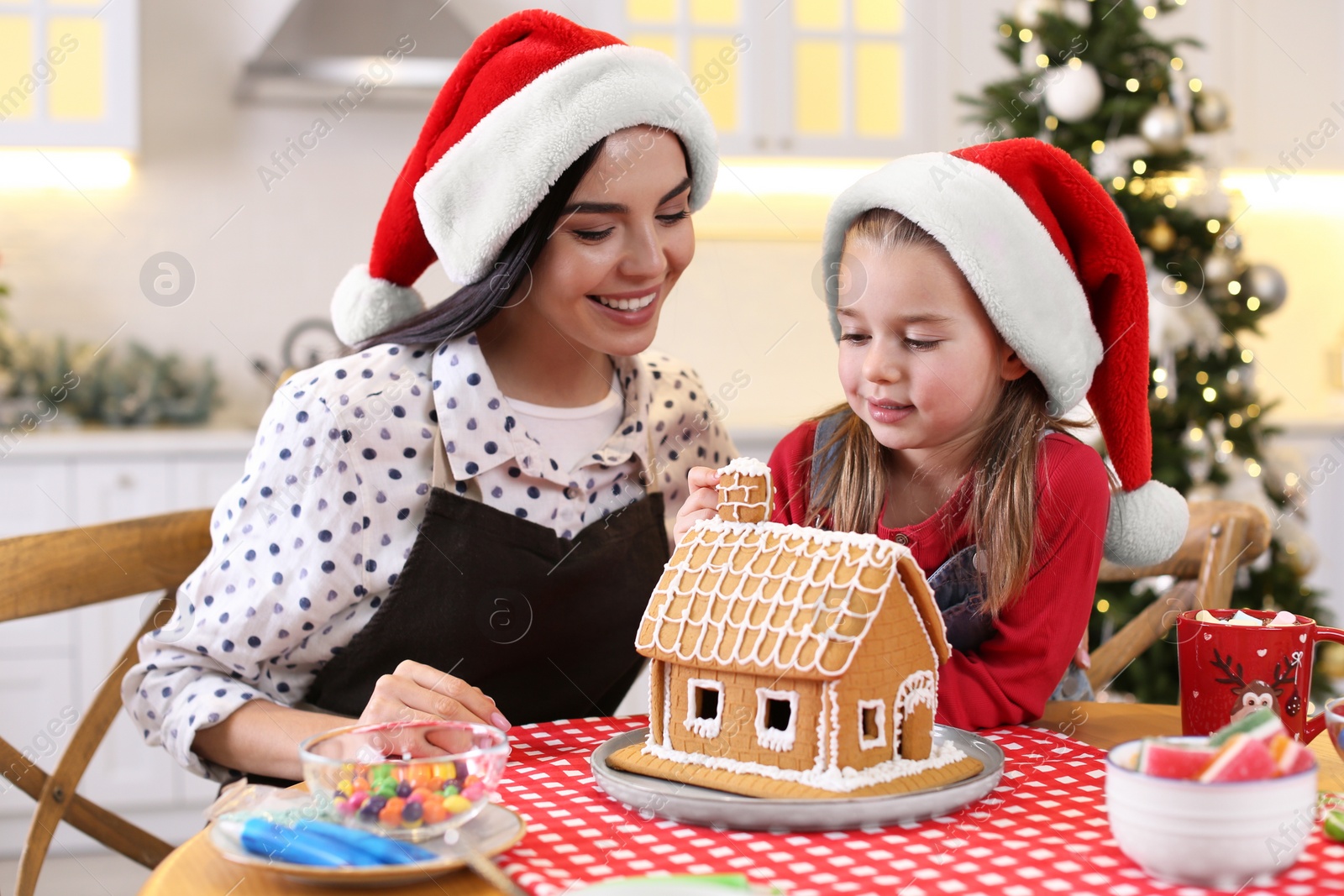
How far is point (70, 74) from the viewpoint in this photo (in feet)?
9.74

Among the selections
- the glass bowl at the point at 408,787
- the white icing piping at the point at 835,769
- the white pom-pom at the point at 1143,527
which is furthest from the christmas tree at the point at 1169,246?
the glass bowl at the point at 408,787

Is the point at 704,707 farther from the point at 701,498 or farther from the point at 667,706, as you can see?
the point at 701,498

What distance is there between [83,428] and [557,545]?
93.1 inches

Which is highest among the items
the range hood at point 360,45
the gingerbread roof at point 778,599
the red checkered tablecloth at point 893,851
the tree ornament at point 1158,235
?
the range hood at point 360,45

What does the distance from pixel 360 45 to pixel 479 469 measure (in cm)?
231

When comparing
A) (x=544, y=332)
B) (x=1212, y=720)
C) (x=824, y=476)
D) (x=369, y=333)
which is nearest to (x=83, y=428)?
(x=369, y=333)

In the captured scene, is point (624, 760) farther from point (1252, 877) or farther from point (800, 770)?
point (1252, 877)

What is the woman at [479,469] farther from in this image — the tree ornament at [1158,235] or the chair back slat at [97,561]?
the tree ornament at [1158,235]

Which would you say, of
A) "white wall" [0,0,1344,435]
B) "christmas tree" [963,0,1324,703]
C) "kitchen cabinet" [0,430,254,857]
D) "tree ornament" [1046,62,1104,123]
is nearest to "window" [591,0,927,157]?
"white wall" [0,0,1344,435]

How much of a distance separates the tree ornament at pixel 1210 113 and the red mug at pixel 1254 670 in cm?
228

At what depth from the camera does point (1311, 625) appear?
2.96 feet

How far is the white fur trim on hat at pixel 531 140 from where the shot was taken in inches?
46.7

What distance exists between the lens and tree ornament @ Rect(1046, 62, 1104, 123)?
271 cm

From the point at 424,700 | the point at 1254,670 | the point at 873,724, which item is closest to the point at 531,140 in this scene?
the point at 424,700
